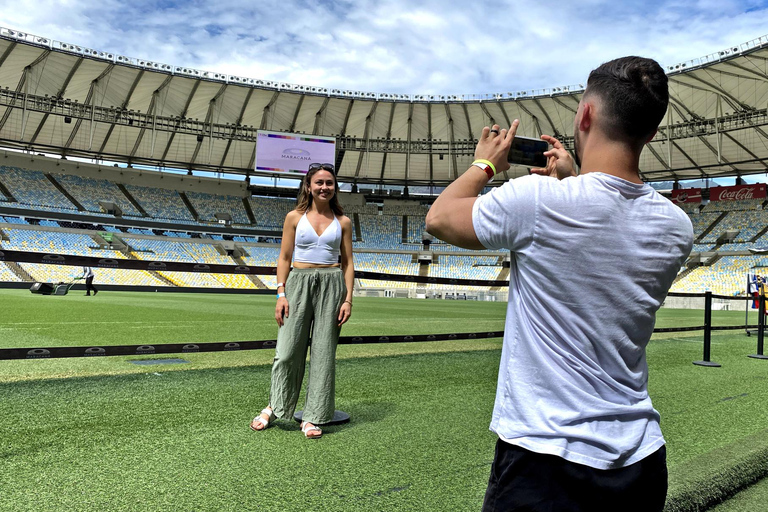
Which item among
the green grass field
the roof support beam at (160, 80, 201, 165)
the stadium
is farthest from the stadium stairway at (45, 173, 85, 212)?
the green grass field

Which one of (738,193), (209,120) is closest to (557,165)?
(209,120)

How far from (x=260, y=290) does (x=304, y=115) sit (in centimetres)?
3463

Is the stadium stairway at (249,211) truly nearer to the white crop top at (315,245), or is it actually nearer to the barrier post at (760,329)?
the barrier post at (760,329)

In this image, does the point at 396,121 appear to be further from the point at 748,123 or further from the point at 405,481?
the point at 405,481

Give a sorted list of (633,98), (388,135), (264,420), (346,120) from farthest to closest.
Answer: (388,135) → (346,120) → (264,420) → (633,98)

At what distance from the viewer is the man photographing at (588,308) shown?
40.5 inches

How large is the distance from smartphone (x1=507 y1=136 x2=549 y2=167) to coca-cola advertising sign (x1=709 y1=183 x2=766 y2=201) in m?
45.8

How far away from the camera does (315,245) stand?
3.37 meters

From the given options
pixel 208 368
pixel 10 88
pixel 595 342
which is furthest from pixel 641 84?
pixel 10 88

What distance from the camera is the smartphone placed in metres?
1.36

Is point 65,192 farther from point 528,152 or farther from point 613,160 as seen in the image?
point 613,160

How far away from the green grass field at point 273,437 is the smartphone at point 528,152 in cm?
149

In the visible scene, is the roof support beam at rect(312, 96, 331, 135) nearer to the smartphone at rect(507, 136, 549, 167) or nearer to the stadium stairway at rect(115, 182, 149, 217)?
the stadium stairway at rect(115, 182, 149, 217)

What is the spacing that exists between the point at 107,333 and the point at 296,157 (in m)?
29.4
